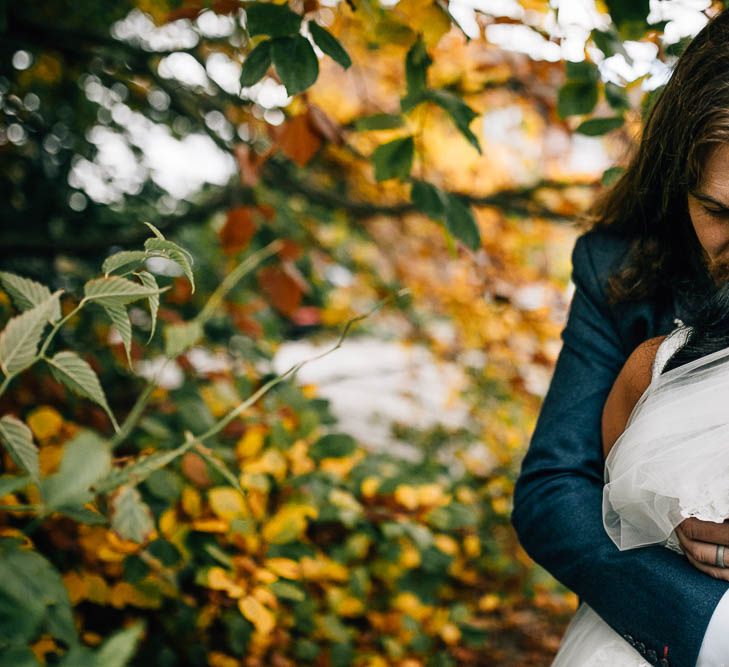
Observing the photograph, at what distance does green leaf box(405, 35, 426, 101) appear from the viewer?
55.5 inches

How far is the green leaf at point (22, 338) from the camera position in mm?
588

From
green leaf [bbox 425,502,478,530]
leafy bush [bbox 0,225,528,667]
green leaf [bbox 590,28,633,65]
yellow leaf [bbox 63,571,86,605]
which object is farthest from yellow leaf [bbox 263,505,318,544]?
green leaf [bbox 590,28,633,65]

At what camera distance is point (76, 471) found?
0.51m

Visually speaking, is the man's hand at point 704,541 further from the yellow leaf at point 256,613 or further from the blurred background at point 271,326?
the yellow leaf at point 256,613

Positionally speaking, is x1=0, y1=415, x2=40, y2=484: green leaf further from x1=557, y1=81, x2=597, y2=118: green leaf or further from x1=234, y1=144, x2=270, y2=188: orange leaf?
x1=234, y1=144, x2=270, y2=188: orange leaf

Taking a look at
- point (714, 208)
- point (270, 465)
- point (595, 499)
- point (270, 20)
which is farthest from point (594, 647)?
point (270, 20)

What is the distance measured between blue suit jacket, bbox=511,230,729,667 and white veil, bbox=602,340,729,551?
57 mm

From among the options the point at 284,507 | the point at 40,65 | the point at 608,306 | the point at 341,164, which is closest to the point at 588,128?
the point at 608,306

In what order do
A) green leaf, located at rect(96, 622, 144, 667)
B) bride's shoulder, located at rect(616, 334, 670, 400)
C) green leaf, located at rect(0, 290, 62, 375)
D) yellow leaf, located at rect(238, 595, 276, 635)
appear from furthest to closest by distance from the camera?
yellow leaf, located at rect(238, 595, 276, 635) < bride's shoulder, located at rect(616, 334, 670, 400) < green leaf, located at rect(0, 290, 62, 375) < green leaf, located at rect(96, 622, 144, 667)

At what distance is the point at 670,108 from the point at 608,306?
354 mm

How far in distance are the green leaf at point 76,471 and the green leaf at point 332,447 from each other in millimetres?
1468

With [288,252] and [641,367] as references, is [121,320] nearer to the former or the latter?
[641,367]

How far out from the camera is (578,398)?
1.23m

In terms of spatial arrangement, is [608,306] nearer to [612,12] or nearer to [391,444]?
[612,12]
